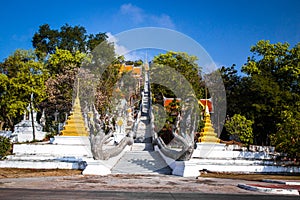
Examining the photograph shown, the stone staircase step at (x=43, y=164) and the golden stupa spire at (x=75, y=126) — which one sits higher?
the golden stupa spire at (x=75, y=126)

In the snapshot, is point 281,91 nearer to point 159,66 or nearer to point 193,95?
point 193,95

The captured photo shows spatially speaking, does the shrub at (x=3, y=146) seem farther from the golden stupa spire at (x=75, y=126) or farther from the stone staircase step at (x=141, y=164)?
the stone staircase step at (x=141, y=164)

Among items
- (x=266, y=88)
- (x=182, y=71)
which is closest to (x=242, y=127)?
(x=266, y=88)

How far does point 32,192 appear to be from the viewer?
836 cm

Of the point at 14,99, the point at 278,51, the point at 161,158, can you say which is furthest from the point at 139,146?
the point at 278,51

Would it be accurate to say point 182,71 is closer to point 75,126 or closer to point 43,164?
point 75,126

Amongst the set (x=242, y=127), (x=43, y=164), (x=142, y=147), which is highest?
(x=242, y=127)

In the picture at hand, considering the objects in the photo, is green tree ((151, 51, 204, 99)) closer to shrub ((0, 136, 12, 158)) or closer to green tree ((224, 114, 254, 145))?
green tree ((224, 114, 254, 145))

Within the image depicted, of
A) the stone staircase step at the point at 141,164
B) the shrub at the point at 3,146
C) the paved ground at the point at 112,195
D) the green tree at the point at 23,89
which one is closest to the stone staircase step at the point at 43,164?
the shrub at the point at 3,146

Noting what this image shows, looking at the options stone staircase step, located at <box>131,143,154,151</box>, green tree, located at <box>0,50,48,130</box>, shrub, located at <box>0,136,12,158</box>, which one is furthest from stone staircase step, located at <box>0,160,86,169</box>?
green tree, located at <box>0,50,48,130</box>

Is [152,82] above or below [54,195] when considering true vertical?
above

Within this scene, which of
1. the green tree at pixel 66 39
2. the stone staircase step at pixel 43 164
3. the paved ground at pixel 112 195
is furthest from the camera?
the green tree at pixel 66 39

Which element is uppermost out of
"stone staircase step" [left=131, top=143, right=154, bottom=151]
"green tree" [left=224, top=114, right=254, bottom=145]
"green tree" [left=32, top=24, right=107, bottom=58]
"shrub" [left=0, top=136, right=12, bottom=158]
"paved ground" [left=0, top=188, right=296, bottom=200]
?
"green tree" [left=32, top=24, right=107, bottom=58]

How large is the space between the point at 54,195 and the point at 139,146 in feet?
52.6
